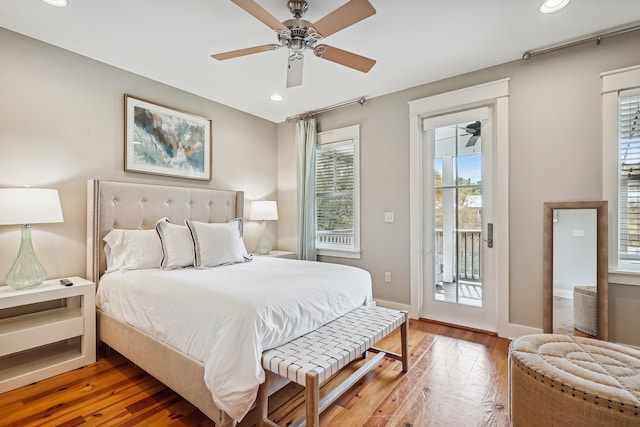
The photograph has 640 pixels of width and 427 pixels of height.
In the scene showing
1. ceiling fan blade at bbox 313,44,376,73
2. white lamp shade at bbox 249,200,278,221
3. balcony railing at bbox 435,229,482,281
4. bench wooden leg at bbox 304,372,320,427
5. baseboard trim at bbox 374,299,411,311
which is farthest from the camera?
white lamp shade at bbox 249,200,278,221

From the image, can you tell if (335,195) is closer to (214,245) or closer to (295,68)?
(214,245)

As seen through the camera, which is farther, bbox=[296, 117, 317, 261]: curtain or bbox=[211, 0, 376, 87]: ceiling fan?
bbox=[296, 117, 317, 261]: curtain

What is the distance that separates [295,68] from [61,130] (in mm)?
2103

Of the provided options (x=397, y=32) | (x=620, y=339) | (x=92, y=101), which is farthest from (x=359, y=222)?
(x=92, y=101)

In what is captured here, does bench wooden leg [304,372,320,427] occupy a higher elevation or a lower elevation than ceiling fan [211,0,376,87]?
lower

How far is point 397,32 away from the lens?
2.39m

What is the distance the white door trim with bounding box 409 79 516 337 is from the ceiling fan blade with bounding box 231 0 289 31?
1.95 meters

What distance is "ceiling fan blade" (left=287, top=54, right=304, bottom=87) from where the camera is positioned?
2.26m

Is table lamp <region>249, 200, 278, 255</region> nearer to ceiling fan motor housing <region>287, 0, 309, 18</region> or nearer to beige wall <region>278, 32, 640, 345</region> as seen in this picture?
beige wall <region>278, 32, 640, 345</region>

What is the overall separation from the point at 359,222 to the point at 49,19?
3.35 metres

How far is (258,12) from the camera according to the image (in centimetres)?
178

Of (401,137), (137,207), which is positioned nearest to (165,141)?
(137,207)

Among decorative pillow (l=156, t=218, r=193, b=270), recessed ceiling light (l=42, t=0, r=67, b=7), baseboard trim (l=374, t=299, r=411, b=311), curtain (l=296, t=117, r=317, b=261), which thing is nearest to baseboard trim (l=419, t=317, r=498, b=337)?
baseboard trim (l=374, t=299, r=411, b=311)

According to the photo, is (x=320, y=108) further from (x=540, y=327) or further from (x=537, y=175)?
(x=540, y=327)
